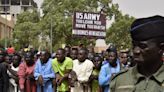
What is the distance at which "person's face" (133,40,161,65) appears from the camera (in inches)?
127

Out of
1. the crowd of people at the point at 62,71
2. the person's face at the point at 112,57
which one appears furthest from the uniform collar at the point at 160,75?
the person's face at the point at 112,57

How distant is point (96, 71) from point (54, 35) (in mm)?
35547

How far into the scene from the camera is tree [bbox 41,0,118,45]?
1766 inches

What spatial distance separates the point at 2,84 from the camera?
41.3 feet

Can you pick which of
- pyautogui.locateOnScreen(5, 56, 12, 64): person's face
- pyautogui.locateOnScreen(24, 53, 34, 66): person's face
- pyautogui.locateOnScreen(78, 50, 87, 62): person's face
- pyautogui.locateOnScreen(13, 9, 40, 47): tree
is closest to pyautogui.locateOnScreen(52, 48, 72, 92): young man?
pyautogui.locateOnScreen(78, 50, 87, 62): person's face

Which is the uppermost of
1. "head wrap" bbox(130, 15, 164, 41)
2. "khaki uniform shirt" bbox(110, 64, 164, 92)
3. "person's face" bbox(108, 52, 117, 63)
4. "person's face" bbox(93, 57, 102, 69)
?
"head wrap" bbox(130, 15, 164, 41)

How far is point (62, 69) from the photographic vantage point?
11.7m

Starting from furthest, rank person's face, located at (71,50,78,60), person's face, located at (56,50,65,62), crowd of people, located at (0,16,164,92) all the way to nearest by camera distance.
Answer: person's face, located at (71,50,78,60) → person's face, located at (56,50,65,62) → crowd of people, located at (0,16,164,92)

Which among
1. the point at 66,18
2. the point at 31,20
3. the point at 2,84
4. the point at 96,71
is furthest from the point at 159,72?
the point at 31,20

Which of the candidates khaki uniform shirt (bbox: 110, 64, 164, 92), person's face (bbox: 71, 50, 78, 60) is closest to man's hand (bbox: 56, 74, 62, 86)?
person's face (bbox: 71, 50, 78, 60)

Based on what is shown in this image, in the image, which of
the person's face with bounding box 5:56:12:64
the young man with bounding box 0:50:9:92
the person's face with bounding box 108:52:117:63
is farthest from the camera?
the person's face with bounding box 5:56:12:64

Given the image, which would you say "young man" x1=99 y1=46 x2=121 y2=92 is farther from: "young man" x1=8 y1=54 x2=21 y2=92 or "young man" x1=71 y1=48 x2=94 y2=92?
"young man" x1=8 y1=54 x2=21 y2=92

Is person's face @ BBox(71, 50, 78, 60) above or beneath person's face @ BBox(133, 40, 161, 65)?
beneath

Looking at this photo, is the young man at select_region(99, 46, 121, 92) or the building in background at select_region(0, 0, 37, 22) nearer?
the young man at select_region(99, 46, 121, 92)
